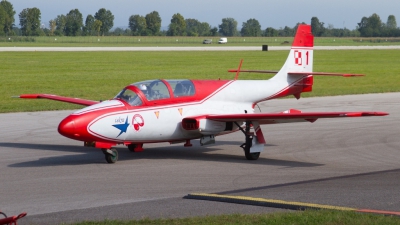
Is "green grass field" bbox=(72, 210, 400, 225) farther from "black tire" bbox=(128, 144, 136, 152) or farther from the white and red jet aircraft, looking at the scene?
"black tire" bbox=(128, 144, 136, 152)

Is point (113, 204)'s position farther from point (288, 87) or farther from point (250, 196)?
point (288, 87)

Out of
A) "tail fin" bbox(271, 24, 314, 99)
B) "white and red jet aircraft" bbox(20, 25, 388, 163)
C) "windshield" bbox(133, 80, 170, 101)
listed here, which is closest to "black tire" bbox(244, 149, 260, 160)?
"white and red jet aircraft" bbox(20, 25, 388, 163)

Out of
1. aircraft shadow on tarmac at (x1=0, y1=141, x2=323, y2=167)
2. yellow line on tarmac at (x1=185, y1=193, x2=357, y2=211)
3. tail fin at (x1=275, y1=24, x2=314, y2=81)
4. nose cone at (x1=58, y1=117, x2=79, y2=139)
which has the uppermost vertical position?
tail fin at (x1=275, y1=24, x2=314, y2=81)

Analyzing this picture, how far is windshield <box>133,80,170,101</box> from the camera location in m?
14.3

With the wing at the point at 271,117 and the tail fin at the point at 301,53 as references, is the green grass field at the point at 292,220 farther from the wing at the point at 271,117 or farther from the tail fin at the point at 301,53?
the tail fin at the point at 301,53

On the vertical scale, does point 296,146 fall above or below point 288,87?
below

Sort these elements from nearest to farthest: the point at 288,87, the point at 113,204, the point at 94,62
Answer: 1. the point at 113,204
2. the point at 288,87
3. the point at 94,62

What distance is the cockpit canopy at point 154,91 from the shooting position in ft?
46.4

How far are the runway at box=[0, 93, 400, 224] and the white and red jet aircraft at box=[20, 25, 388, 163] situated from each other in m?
0.50

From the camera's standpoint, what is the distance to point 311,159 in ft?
47.9

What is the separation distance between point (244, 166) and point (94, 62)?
42.6m

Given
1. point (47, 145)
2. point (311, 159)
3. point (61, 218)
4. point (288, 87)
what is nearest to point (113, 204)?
point (61, 218)

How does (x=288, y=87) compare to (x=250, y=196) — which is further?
(x=288, y=87)

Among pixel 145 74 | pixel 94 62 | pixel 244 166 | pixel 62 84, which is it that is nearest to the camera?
pixel 244 166
